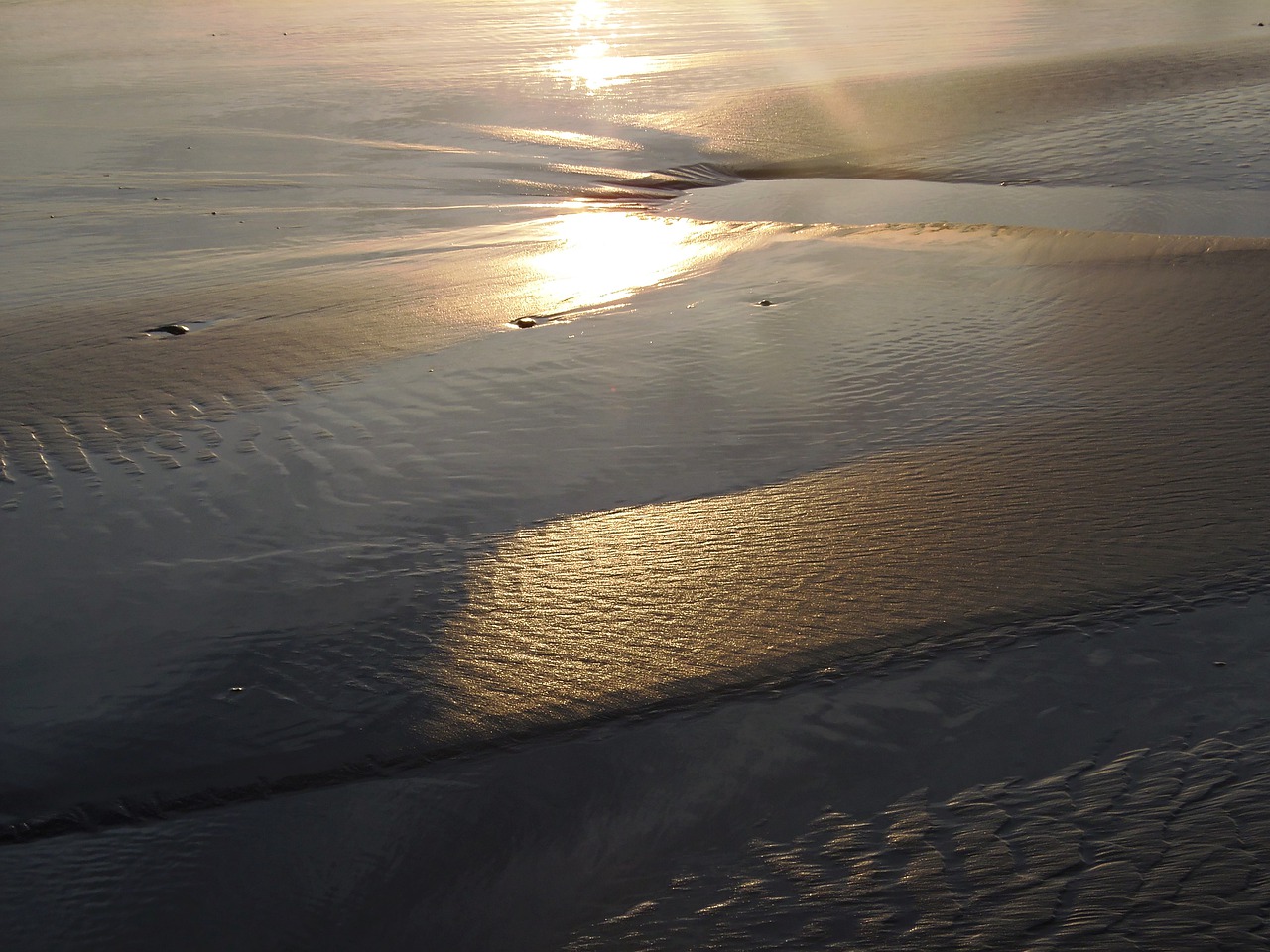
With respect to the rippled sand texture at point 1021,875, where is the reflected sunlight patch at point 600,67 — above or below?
above

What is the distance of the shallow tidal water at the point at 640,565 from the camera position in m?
2.14

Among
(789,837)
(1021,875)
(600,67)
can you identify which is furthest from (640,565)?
(600,67)

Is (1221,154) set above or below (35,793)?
above

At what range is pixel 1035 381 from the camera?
4.18 meters

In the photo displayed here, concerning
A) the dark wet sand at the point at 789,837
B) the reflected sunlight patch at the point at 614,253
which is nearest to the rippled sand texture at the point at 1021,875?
the dark wet sand at the point at 789,837

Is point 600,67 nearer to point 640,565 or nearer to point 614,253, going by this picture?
point 614,253

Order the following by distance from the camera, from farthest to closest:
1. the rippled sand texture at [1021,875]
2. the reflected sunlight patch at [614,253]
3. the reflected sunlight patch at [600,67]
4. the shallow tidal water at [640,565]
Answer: the reflected sunlight patch at [600,67], the reflected sunlight patch at [614,253], the shallow tidal water at [640,565], the rippled sand texture at [1021,875]

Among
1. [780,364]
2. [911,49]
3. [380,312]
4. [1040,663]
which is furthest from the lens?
[911,49]

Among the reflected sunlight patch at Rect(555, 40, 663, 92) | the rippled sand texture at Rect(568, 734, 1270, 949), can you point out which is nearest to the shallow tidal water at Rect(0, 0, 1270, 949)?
the rippled sand texture at Rect(568, 734, 1270, 949)

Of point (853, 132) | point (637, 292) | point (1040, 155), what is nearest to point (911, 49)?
point (853, 132)

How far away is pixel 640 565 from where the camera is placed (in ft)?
10.1

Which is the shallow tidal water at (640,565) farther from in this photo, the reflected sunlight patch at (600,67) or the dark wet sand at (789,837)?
the reflected sunlight patch at (600,67)

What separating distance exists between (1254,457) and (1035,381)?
0.85m

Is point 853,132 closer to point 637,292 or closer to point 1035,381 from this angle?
point 637,292
